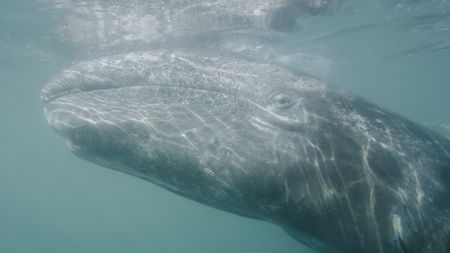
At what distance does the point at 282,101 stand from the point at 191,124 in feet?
5.14

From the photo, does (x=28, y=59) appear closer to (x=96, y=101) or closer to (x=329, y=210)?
(x=96, y=101)

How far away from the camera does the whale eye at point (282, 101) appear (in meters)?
6.30

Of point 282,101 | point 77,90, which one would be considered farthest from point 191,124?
point 77,90

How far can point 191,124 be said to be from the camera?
19.4 feet

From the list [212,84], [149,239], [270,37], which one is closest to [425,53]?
[270,37]

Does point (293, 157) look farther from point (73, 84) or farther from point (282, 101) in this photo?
point (73, 84)

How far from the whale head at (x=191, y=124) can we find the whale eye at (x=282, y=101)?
2 cm

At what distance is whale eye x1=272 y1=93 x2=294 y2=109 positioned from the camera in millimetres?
6299

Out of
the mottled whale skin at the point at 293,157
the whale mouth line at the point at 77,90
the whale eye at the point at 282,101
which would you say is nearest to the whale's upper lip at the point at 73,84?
the whale mouth line at the point at 77,90

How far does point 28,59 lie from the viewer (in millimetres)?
33594

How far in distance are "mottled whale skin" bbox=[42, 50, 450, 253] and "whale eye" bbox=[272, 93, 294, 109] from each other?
0.9 inches

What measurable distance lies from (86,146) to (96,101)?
3.33ft

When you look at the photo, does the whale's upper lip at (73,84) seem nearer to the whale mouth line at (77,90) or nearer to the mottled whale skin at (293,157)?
the whale mouth line at (77,90)

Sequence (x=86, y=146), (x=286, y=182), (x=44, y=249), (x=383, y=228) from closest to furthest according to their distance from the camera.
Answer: (x=383, y=228) → (x=286, y=182) → (x=86, y=146) → (x=44, y=249)
